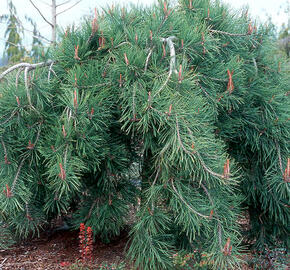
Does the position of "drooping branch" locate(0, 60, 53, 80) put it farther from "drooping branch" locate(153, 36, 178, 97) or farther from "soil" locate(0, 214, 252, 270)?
"soil" locate(0, 214, 252, 270)

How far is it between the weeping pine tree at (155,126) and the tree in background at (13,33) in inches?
102

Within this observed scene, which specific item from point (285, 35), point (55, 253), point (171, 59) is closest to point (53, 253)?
point (55, 253)

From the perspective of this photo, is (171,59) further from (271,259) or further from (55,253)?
(55,253)

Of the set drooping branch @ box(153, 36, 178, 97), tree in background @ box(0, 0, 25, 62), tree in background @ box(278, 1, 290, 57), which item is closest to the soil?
drooping branch @ box(153, 36, 178, 97)

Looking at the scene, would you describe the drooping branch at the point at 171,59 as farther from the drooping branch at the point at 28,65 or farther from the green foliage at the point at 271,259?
the green foliage at the point at 271,259

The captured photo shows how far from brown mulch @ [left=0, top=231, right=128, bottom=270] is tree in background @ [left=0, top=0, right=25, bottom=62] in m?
2.37

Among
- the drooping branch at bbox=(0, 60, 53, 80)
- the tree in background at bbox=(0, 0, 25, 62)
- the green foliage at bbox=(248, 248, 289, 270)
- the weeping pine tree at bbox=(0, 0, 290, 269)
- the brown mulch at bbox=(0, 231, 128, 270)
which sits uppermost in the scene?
the tree in background at bbox=(0, 0, 25, 62)

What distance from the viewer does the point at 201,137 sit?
4.17ft

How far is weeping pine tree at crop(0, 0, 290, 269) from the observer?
1.34 metres

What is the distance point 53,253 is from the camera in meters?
2.28

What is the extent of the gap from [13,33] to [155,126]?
240 inches

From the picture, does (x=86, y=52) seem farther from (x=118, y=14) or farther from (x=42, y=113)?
(x=42, y=113)

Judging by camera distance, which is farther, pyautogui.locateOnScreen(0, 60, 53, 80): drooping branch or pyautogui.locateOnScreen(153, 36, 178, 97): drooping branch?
pyautogui.locateOnScreen(0, 60, 53, 80): drooping branch

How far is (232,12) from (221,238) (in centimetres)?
122
